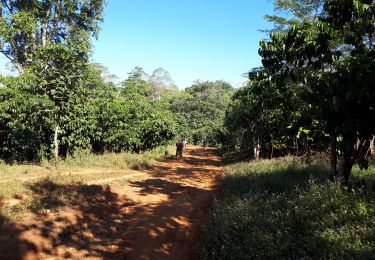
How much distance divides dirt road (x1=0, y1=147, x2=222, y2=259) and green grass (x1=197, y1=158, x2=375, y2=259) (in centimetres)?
102

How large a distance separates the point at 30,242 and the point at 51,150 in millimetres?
12049

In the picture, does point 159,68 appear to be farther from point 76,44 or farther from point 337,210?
point 337,210

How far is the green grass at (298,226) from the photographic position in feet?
17.9

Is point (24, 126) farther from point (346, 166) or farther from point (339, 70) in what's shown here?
point (339, 70)

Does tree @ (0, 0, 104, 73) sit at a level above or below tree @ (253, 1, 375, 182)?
above

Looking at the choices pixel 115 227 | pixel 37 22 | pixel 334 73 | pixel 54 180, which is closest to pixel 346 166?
pixel 334 73

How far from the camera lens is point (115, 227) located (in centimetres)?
934

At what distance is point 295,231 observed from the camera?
645 cm

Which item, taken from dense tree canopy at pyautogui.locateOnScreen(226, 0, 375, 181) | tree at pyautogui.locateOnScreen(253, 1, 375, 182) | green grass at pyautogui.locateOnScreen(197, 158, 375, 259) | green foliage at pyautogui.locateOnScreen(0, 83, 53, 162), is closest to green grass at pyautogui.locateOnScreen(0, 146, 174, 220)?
green foliage at pyautogui.locateOnScreen(0, 83, 53, 162)

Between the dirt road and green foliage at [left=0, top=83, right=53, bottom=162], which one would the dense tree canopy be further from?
green foliage at [left=0, top=83, right=53, bottom=162]

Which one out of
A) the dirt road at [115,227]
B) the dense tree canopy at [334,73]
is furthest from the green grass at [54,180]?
the dense tree canopy at [334,73]

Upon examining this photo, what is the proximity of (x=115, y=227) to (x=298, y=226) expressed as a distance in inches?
196

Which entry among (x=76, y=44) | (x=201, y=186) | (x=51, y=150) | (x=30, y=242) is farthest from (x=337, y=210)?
(x=76, y=44)

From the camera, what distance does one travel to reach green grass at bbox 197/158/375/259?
5452 millimetres
